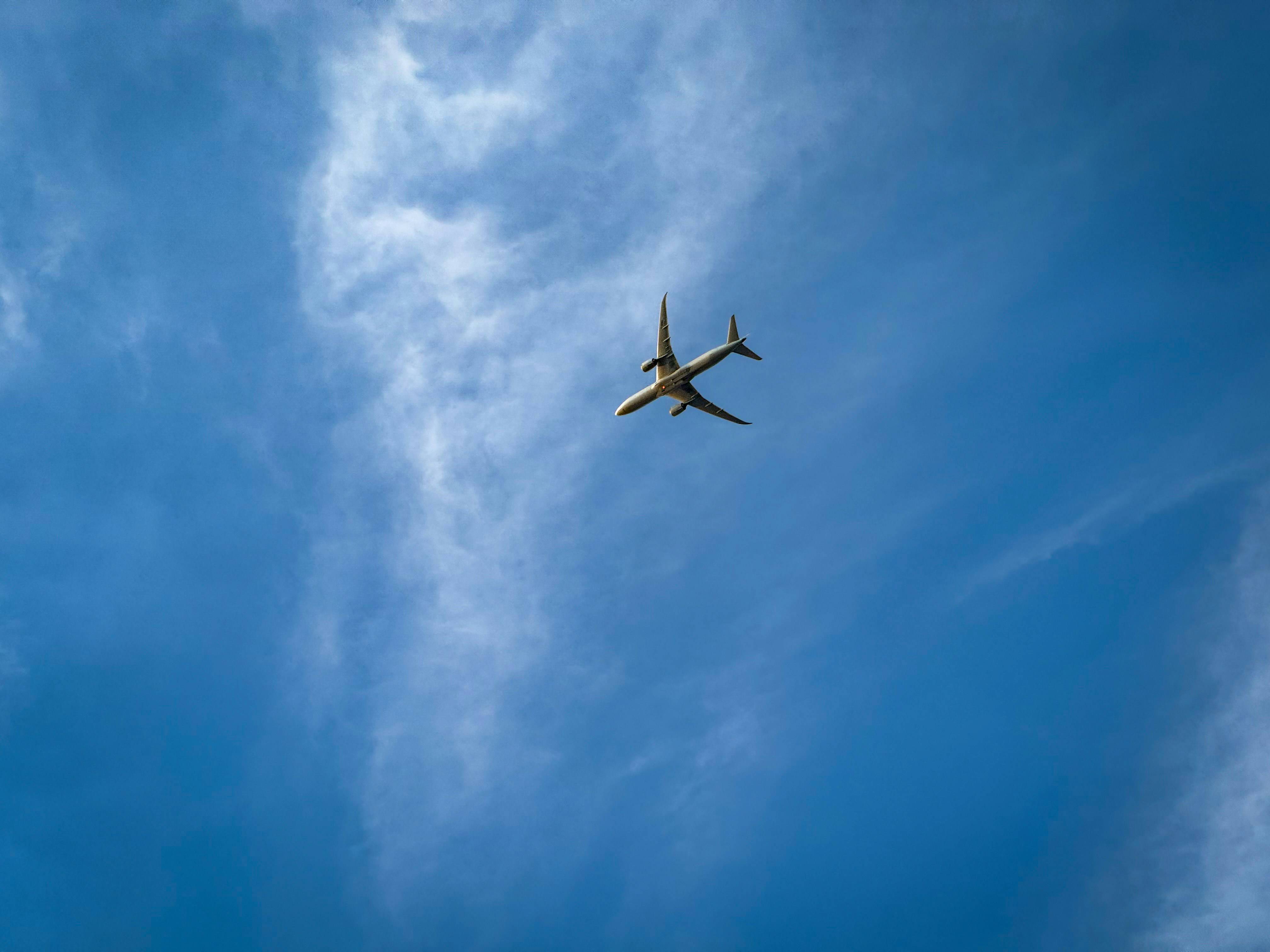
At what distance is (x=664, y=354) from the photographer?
101812mm

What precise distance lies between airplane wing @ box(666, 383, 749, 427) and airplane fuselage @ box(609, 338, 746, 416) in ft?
3.07

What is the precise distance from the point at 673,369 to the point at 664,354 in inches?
94.6

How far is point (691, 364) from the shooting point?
98.7 m

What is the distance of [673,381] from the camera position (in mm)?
100875

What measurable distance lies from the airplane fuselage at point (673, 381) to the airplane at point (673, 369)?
0.13 ft

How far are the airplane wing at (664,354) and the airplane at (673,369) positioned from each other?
0.13 feet

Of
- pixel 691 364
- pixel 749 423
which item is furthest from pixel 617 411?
pixel 749 423

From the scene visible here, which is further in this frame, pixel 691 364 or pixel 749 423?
pixel 749 423

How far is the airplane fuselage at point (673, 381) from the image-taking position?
9675cm

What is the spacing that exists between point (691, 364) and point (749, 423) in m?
13.7

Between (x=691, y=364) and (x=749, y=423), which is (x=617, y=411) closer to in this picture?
(x=691, y=364)

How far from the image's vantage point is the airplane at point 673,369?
9731cm

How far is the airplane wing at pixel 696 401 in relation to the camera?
103375 mm

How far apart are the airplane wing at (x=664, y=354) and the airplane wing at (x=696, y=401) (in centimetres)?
246
